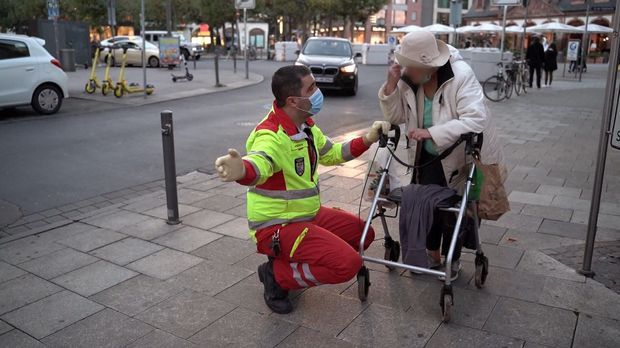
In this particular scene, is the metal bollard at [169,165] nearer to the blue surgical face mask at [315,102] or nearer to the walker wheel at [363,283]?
the blue surgical face mask at [315,102]

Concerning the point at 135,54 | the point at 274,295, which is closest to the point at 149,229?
the point at 274,295

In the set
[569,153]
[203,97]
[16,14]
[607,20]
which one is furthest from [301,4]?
[569,153]

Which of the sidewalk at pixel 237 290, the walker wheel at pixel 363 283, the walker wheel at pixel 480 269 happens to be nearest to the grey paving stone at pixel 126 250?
the sidewalk at pixel 237 290

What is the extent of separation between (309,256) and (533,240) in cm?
256

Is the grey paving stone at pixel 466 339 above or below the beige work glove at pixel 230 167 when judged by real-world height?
below

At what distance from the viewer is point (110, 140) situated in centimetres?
973

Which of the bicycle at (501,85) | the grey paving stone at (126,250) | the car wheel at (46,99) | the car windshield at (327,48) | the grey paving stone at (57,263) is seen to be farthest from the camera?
the car windshield at (327,48)

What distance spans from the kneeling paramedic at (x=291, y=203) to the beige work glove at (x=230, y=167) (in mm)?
269

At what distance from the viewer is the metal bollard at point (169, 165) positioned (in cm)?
520

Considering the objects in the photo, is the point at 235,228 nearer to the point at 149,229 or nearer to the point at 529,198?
the point at 149,229

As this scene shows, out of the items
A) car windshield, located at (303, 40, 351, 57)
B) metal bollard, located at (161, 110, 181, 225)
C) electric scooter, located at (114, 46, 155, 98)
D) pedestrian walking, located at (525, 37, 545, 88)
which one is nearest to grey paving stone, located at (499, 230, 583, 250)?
metal bollard, located at (161, 110, 181, 225)

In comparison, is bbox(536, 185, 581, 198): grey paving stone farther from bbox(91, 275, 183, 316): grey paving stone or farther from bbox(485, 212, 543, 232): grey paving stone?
bbox(91, 275, 183, 316): grey paving stone

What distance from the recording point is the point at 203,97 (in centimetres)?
1653

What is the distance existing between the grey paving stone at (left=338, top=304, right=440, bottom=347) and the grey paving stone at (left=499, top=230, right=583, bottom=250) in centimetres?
171
